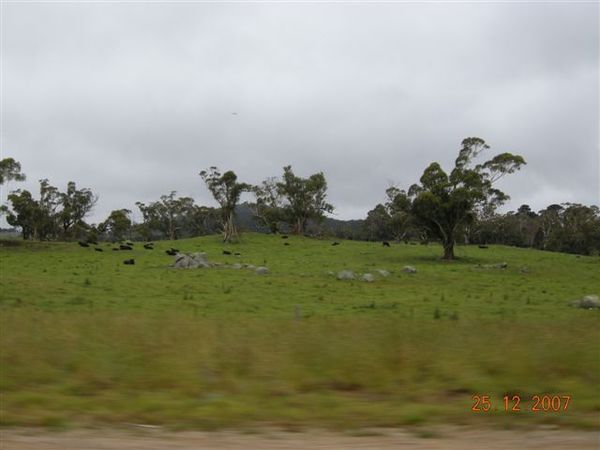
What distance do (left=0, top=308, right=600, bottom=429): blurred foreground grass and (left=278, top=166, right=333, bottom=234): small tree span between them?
2828 inches

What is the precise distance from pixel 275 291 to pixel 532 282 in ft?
58.2

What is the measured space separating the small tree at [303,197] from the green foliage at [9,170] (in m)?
36.8

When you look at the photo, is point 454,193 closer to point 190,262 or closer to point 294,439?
point 190,262

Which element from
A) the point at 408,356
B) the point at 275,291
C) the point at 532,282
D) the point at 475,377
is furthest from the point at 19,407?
the point at 532,282

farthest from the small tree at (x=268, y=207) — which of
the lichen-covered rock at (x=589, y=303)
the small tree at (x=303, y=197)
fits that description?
the lichen-covered rock at (x=589, y=303)

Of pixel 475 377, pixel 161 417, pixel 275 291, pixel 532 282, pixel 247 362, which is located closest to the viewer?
pixel 161 417

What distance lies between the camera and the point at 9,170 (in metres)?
59.4

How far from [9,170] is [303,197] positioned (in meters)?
40.4

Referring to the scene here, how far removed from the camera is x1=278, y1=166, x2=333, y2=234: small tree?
275 feet

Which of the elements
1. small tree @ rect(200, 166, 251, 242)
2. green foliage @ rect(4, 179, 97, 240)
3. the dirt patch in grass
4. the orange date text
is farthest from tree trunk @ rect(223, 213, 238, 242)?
the dirt patch in grass

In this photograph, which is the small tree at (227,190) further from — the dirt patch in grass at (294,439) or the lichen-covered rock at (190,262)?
the dirt patch in grass at (294,439)

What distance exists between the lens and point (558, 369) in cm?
913

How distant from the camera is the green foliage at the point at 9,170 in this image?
59094mm

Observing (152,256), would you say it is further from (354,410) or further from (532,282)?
(354,410)
